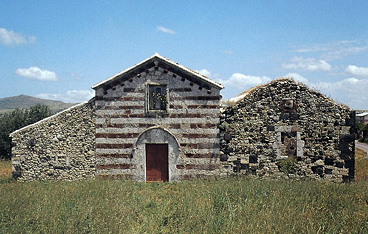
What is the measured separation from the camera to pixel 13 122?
81.1 ft

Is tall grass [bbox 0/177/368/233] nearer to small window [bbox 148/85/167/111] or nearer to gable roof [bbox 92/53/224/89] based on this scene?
small window [bbox 148/85/167/111]

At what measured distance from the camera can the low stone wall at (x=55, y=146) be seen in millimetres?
13094

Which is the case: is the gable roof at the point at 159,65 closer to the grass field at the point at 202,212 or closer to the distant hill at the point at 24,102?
the grass field at the point at 202,212

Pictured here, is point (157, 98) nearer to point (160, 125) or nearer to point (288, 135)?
point (160, 125)

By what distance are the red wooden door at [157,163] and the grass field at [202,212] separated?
3.83 m

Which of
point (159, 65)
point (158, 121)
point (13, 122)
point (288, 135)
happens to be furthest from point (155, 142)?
point (13, 122)

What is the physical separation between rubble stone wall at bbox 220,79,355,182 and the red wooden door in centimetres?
240

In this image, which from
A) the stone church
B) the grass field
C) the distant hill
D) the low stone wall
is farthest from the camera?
the distant hill

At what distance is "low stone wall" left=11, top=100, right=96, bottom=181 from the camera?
43.0 ft

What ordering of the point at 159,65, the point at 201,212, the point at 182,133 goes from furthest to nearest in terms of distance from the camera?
the point at 159,65 → the point at 182,133 → the point at 201,212

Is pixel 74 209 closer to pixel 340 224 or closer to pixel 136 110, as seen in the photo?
pixel 340 224

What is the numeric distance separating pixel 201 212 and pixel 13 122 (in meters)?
22.9

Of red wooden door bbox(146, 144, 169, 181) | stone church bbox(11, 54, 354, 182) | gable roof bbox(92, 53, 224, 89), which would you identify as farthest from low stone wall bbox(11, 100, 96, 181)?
red wooden door bbox(146, 144, 169, 181)

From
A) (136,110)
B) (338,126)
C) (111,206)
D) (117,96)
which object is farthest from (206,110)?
(111,206)
